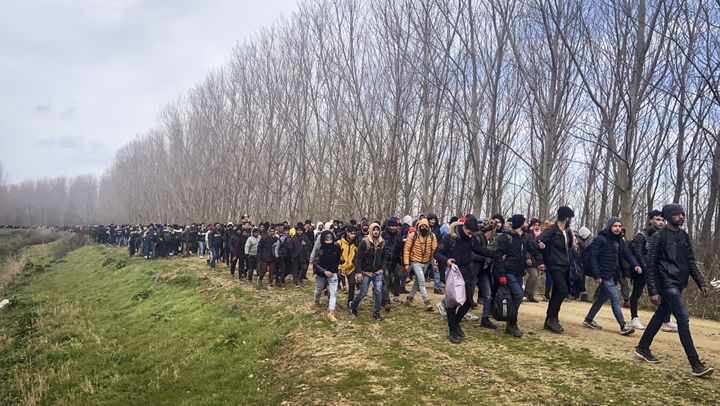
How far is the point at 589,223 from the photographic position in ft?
89.5

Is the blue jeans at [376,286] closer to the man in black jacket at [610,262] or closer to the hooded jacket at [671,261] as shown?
the man in black jacket at [610,262]

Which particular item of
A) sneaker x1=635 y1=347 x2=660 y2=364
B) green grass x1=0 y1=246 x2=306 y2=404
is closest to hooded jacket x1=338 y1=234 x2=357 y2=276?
green grass x1=0 y1=246 x2=306 y2=404

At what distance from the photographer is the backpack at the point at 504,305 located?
6.94 metres

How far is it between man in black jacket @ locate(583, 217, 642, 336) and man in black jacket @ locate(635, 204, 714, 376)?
1595mm

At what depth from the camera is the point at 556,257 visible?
7.13 meters

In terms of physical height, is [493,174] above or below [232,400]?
above

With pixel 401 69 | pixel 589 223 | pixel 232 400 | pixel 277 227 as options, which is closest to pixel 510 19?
pixel 401 69

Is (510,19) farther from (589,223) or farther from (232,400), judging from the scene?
(589,223)

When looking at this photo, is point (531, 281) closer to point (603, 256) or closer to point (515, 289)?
point (603, 256)

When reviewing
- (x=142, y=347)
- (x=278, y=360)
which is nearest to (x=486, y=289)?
(x=278, y=360)

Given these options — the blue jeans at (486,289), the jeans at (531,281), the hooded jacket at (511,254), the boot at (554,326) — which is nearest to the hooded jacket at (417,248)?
the blue jeans at (486,289)

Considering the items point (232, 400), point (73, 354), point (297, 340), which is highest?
point (297, 340)

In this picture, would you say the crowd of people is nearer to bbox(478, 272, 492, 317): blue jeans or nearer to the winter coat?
bbox(478, 272, 492, 317): blue jeans

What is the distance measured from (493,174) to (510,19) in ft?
20.0
